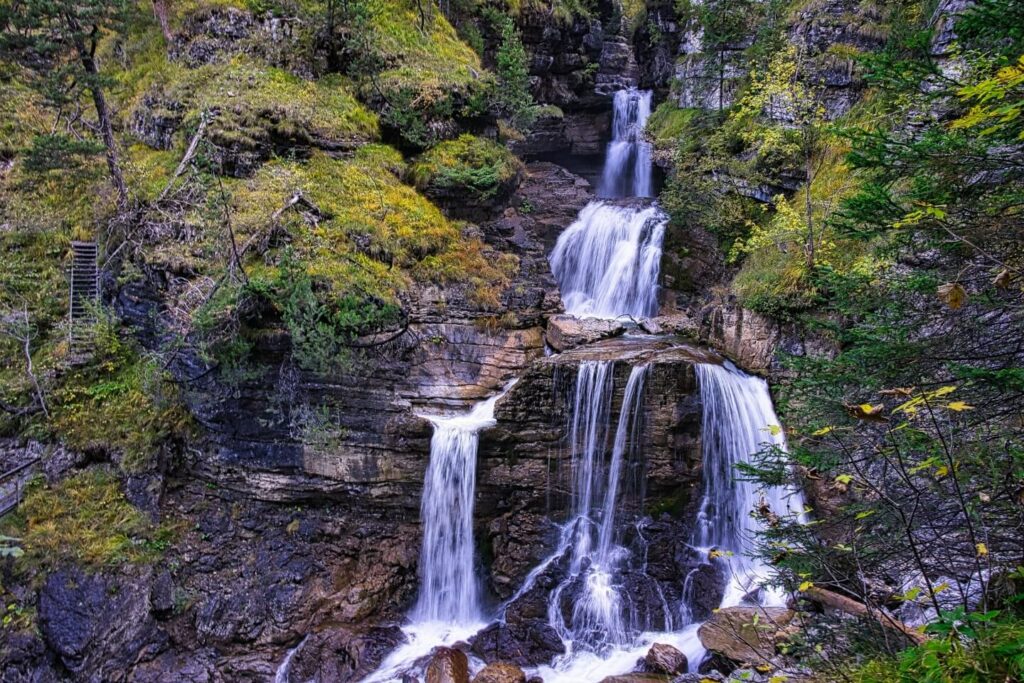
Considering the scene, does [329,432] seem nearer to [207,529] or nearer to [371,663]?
[207,529]

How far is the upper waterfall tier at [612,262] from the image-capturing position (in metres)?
14.1

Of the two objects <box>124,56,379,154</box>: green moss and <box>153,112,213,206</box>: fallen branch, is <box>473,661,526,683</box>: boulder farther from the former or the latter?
<box>124,56,379,154</box>: green moss

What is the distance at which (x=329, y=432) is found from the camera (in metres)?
9.45

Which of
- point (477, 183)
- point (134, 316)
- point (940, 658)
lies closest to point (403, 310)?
point (477, 183)

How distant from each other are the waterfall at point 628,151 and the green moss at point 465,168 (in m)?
6.38

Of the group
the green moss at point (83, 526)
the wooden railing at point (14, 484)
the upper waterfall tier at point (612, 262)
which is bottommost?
the green moss at point (83, 526)

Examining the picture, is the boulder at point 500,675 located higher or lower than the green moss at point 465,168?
lower

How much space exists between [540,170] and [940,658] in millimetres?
18288

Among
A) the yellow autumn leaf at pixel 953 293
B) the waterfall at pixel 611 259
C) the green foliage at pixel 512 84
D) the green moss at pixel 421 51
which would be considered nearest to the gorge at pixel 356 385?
the green moss at pixel 421 51

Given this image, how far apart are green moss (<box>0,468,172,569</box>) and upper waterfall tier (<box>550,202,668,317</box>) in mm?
9819

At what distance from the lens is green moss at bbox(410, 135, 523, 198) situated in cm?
1245

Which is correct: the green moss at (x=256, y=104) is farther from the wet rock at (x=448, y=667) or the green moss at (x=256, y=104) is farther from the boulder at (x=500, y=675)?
the boulder at (x=500, y=675)

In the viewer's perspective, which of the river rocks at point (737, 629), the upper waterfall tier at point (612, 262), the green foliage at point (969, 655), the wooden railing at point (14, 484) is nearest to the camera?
the green foliage at point (969, 655)

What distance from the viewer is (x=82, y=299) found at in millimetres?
10500
